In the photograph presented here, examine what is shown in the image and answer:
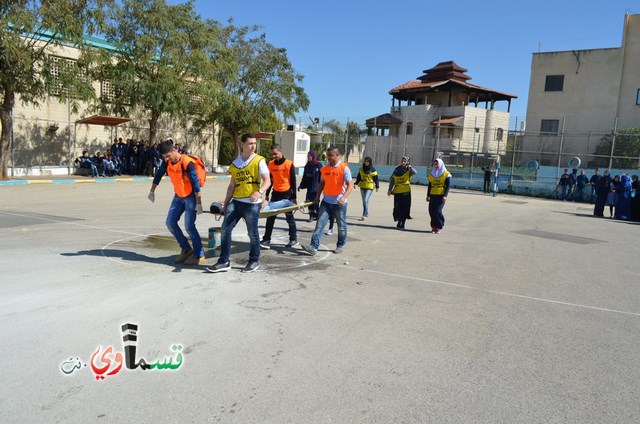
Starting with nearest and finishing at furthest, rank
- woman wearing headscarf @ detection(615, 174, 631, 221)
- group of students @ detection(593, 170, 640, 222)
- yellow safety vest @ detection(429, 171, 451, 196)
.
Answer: yellow safety vest @ detection(429, 171, 451, 196) < group of students @ detection(593, 170, 640, 222) < woman wearing headscarf @ detection(615, 174, 631, 221)

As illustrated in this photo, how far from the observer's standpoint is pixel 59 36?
20.1m

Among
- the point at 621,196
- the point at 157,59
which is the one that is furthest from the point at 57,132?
the point at 621,196

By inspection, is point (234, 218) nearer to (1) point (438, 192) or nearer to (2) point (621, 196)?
(1) point (438, 192)

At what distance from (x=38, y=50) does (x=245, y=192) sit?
17.6m

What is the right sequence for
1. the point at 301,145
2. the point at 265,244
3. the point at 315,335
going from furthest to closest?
the point at 301,145 → the point at 265,244 → the point at 315,335

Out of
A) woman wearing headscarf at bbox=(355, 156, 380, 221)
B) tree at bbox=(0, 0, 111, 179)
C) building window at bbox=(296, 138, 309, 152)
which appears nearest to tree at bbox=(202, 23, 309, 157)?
building window at bbox=(296, 138, 309, 152)

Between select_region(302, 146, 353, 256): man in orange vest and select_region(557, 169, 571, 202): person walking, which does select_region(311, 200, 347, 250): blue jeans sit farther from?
select_region(557, 169, 571, 202): person walking

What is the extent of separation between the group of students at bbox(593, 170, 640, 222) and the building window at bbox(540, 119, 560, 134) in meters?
25.8

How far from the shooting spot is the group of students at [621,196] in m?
17.2

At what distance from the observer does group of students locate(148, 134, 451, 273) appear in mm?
6613

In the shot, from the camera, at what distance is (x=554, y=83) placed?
42719 millimetres

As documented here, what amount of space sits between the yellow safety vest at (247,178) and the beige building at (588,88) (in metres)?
37.5

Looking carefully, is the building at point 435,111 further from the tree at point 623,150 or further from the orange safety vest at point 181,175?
the orange safety vest at point 181,175

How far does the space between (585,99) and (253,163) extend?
141 feet
